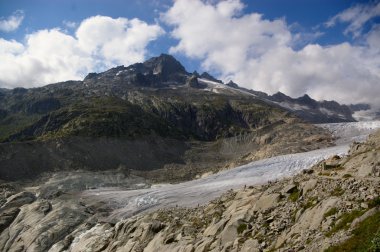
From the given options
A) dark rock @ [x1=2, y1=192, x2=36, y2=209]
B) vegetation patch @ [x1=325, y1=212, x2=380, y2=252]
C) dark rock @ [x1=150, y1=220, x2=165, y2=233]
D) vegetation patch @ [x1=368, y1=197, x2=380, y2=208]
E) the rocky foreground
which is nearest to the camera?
vegetation patch @ [x1=325, y1=212, x2=380, y2=252]

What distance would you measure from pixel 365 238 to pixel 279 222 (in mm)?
11406

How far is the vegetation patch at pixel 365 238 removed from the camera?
25.1 meters

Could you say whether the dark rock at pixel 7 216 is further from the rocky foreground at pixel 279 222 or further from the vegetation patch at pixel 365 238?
the vegetation patch at pixel 365 238

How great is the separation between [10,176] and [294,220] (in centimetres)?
15068

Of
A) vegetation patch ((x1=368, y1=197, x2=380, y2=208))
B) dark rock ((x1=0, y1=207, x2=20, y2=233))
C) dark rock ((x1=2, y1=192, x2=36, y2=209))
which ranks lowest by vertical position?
dark rock ((x1=0, y1=207, x2=20, y2=233))

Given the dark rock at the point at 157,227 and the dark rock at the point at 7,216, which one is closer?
the dark rock at the point at 157,227

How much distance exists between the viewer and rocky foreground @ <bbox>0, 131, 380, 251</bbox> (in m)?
31.4

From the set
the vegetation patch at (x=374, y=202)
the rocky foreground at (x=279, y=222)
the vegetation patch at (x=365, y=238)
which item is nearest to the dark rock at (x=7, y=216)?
the rocky foreground at (x=279, y=222)

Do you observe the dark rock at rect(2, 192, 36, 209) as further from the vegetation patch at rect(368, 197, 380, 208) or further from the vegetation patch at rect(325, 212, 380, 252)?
the vegetation patch at rect(325, 212, 380, 252)

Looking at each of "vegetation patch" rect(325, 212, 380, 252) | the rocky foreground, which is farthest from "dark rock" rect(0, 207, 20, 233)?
"vegetation patch" rect(325, 212, 380, 252)

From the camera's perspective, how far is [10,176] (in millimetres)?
168000

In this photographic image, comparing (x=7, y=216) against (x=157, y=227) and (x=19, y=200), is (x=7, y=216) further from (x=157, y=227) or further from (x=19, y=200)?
(x=157, y=227)

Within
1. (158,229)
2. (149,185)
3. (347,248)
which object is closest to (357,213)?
(347,248)

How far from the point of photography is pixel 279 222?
1519 inches
